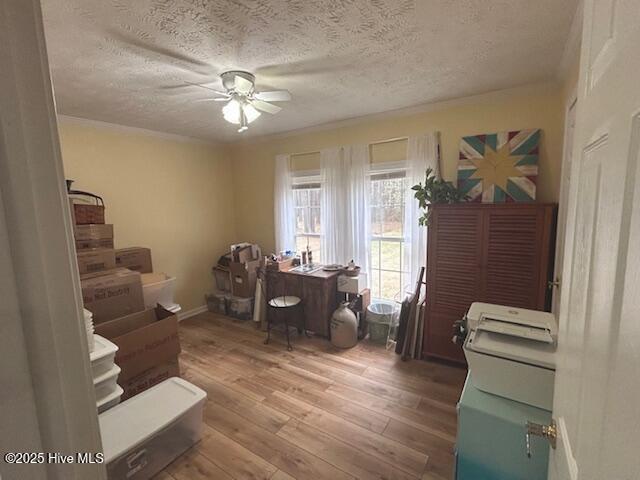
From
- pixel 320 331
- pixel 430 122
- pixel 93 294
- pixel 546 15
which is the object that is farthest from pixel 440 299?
pixel 93 294

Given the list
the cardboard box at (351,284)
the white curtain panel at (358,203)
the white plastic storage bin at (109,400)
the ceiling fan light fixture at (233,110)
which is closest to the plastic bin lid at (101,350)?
the white plastic storage bin at (109,400)

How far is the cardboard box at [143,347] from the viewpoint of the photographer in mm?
2008

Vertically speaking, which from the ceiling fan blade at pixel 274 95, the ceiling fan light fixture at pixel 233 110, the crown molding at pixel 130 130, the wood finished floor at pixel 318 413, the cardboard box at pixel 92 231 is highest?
the crown molding at pixel 130 130

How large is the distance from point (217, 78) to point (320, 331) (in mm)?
2630

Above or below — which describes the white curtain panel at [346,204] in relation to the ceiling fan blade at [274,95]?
below

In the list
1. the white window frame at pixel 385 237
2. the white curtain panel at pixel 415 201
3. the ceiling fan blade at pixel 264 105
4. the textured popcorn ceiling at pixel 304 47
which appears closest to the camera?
the textured popcorn ceiling at pixel 304 47

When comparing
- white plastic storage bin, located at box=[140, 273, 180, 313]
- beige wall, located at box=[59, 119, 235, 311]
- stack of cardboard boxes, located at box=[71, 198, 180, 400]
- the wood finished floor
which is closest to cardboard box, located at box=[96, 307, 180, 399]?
stack of cardboard boxes, located at box=[71, 198, 180, 400]

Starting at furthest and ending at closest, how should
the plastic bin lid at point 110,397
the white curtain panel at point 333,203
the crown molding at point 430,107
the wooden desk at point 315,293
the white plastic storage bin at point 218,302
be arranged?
the white plastic storage bin at point 218,302, the white curtain panel at point 333,203, the wooden desk at point 315,293, the crown molding at point 430,107, the plastic bin lid at point 110,397

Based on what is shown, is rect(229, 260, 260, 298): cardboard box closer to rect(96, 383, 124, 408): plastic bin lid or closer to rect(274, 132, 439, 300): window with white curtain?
rect(274, 132, 439, 300): window with white curtain

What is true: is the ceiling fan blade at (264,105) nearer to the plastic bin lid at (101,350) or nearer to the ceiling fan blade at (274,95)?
the ceiling fan blade at (274,95)

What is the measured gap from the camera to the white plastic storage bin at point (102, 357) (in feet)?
5.21

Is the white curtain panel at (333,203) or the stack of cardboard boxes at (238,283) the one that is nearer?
the white curtain panel at (333,203)

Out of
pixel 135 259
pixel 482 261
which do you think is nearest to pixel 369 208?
pixel 482 261

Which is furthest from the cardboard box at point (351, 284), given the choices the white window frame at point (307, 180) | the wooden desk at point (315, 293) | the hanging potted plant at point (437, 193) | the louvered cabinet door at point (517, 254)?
the louvered cabinet door at point (517, 254)
